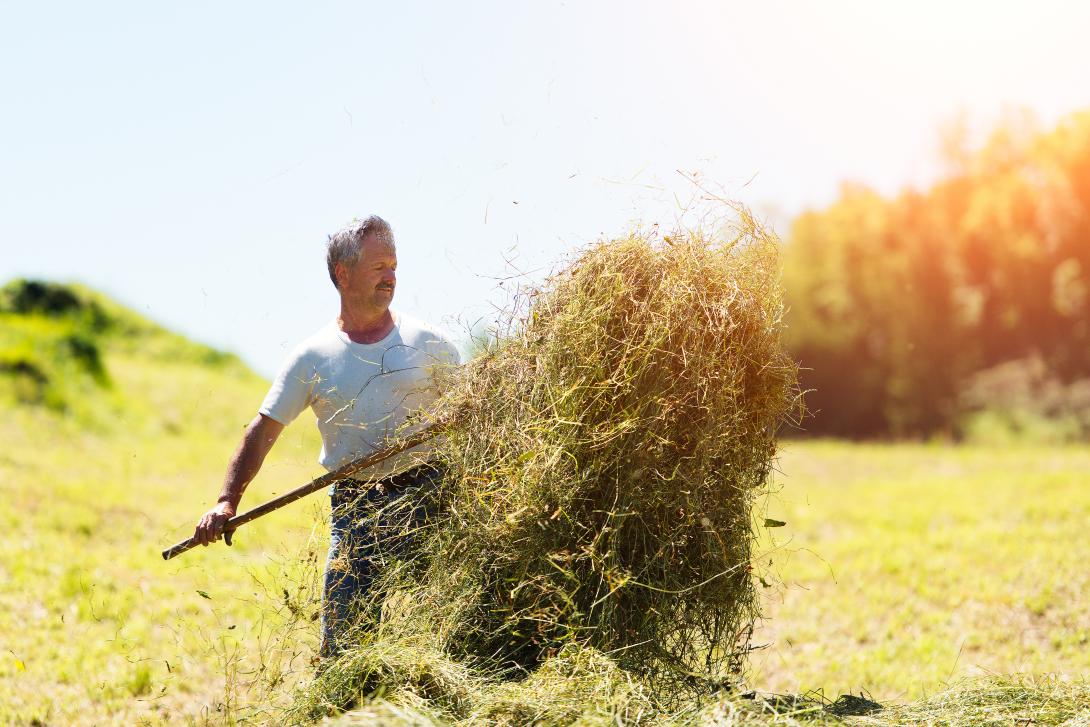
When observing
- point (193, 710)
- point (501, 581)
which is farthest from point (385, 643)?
point (193, 710)

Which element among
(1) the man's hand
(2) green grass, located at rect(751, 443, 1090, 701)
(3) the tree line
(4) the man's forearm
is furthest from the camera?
(3) the tree line

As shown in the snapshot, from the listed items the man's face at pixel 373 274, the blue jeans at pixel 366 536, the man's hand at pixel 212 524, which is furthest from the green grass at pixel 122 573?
the man's face at pixel 373 274

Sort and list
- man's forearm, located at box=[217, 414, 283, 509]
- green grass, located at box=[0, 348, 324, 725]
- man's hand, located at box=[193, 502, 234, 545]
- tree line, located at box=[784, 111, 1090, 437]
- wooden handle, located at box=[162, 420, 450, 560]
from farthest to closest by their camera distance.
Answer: tree line, located at box=[784, 111, 1090, 437]
green grass, located at box=[0, 348, 324, 725]
man's forearm, located at box=[217, 414, 283, 509]
man's hand, located at box=[193, 502, 234, 545]
wooden handle, located at box=[162, 420, 450, 560]

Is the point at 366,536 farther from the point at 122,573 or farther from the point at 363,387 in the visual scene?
the point at 122,573

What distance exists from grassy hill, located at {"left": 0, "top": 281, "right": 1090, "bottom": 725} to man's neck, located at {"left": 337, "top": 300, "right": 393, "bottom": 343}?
709mm

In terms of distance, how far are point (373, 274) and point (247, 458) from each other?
3.21ft

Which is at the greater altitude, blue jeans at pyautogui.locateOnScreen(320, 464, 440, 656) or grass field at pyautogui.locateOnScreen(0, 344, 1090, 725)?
blue jeans at pyautogui.locateOnScreen(320, 464, 440, 656)

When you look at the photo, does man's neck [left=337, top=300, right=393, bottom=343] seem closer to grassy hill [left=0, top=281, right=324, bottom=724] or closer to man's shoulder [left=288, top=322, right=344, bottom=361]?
man's shoulder [left=288, top=322, right=344, bottom=361]

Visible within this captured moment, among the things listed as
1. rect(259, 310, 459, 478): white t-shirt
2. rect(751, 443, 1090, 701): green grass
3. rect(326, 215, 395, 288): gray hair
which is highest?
rect(326, 215, 395, 288): gray hair

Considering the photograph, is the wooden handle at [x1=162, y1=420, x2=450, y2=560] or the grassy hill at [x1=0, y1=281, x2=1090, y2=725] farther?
the grassy hill at [x1=0, y1=281, x2=1090, y2=725]

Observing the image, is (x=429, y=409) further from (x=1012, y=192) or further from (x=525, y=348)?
(x=1012, y=192)

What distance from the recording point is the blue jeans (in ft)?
13.8

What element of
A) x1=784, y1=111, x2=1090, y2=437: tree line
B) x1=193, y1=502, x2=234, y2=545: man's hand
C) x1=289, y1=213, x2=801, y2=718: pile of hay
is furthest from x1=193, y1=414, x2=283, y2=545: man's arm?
x1=784, y1=111, x2=1090, y2=437: tree line

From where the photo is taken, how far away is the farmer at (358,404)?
4262mm
